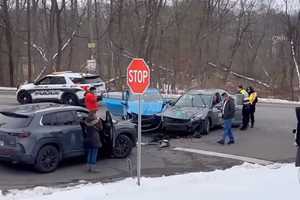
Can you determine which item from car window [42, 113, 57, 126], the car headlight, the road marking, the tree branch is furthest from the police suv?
the tree branch

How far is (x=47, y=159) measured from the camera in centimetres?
1277

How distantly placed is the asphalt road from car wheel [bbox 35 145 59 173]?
0.58 ft

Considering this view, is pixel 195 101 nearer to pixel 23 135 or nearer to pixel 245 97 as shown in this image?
pixel 245 97

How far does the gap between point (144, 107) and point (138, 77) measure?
8404mm

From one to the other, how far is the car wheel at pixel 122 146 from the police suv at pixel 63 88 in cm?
1153

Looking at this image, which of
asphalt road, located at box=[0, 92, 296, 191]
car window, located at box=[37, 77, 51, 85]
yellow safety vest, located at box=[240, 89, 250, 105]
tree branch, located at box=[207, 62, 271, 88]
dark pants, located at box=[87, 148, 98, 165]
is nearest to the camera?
asphalt road, located at box=[0, 92, 296, 191]

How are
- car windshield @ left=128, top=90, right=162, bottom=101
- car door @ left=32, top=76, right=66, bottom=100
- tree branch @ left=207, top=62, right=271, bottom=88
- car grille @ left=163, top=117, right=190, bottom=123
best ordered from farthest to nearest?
tree branch @ left=207, top=62, right=271, bottom=88 < car door @ left=32, top=76, right=66, bottom=100 < car windshield @ left=128, top=90, right=162, bottom=101 < car grille @ left=163, top=117, right=190, bottom=123

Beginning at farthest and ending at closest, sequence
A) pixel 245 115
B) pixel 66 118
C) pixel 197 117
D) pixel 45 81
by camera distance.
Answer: pixel 45 81, pixel 245 115, pixel 197 117, pixel 66 118

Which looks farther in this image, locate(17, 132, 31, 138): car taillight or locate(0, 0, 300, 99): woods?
locate(0, 0, 300, 99): woods

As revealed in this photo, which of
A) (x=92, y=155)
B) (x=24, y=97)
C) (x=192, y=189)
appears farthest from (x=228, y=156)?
(x=24, y=97)

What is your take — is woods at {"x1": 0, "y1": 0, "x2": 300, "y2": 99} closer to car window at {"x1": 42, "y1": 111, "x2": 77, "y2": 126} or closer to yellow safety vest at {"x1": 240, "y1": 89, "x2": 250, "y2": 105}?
yellow safety vest at {"x1": 240, "y1": 89, "x2": 250, "y2": 105}

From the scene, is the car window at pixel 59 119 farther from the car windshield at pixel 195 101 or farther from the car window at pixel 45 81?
the car window at pixel 45 81

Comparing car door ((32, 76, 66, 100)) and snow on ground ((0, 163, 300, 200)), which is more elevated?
car door ((32, 76, 66, 100))

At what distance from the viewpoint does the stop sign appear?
35.5 ft
